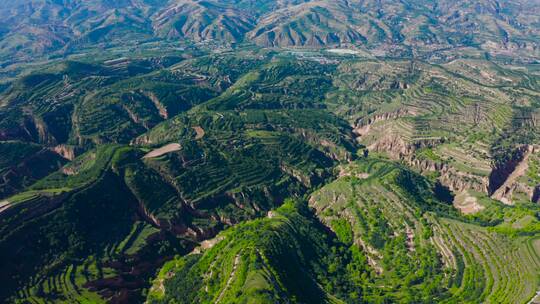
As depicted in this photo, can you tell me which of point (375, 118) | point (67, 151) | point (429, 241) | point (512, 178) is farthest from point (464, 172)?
point (67, 151)

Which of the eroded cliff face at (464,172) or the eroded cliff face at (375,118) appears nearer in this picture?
the eroded cliff face at (464,172)

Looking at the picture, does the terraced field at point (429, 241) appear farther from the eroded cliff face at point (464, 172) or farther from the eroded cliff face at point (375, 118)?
the eroded cliff face at point (375, 118)

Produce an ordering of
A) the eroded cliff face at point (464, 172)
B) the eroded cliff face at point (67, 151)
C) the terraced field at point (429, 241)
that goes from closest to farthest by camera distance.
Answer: the terraced field at point (429, 241) < the eroded cliff face at point (464, 172) < the eroded cliff face at point (67, 151)

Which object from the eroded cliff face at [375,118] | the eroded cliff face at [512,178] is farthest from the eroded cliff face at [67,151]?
the eroded cliff face at [512,178]

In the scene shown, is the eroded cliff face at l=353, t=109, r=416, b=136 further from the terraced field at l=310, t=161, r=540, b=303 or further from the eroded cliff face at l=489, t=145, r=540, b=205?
the terraced field at l=310, t=161, r=540, b=303

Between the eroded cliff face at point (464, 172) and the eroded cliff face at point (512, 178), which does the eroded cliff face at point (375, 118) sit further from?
the eroded cliff face at point (512, 178)

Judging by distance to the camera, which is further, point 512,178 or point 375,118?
point 375,118

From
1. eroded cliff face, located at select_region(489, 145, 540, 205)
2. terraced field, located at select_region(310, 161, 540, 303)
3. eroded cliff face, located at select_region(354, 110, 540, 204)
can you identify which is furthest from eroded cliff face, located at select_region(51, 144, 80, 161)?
eroded cliff face, located at select_region(489, 145, 540, 205)

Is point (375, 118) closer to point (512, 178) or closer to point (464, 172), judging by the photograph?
point (464, 172)

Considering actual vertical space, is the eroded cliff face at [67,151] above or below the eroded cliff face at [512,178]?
above

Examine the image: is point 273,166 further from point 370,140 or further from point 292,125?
point 370,140

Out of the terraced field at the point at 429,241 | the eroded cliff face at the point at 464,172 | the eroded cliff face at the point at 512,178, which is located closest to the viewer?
the terraced field at the point at 429,241
